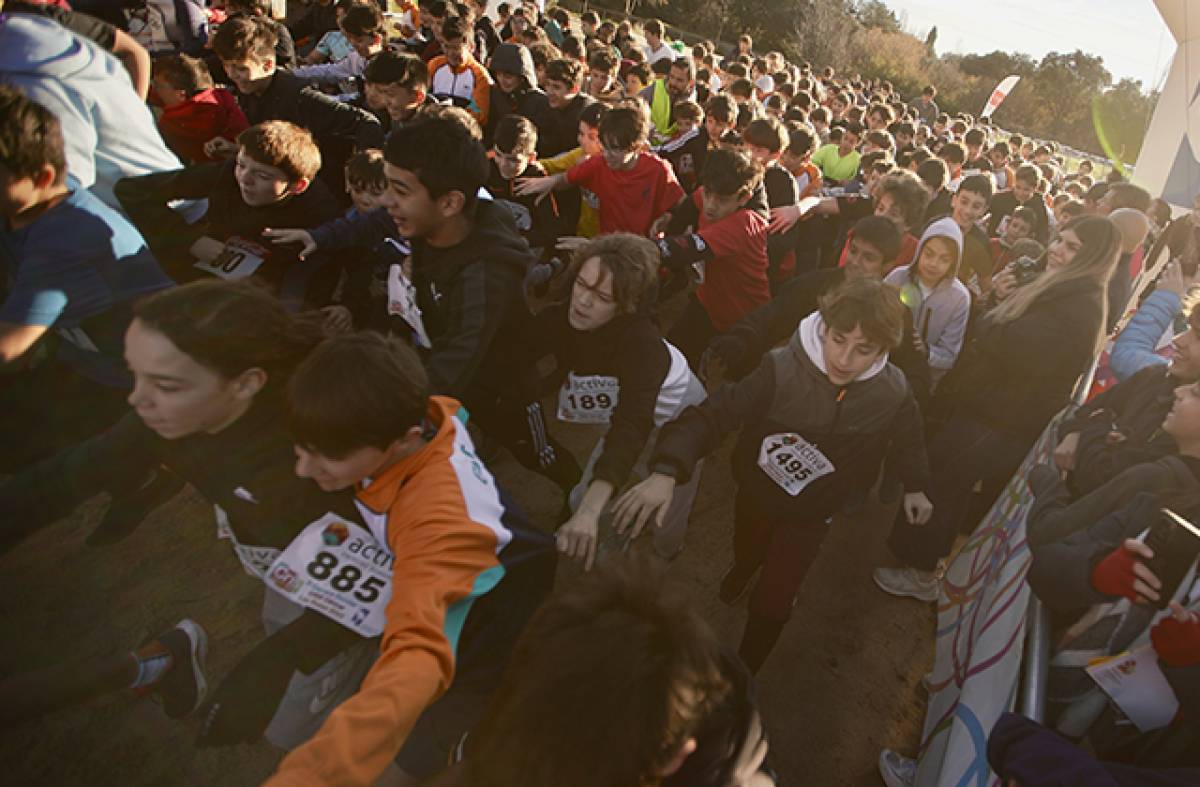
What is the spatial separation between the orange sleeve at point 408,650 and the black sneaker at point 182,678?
1.56m

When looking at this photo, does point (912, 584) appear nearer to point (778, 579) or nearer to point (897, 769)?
point (897, 769)

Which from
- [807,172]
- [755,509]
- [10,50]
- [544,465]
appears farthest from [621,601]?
A: [807,172]

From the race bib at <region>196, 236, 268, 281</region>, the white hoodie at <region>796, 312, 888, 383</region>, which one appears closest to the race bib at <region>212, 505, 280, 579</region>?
the race bib at <region>196, 236, 268, 281</region>

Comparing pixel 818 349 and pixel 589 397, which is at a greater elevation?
pixel 818 349

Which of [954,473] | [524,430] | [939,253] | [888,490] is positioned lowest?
[888,490]

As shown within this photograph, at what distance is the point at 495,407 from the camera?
3.43 m

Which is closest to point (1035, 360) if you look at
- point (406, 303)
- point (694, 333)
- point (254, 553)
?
point (694, 333)

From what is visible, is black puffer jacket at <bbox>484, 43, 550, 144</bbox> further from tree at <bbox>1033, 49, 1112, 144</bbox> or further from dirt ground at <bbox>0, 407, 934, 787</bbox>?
tree at <bbox>1033, 49, 1112, 144</bbox>

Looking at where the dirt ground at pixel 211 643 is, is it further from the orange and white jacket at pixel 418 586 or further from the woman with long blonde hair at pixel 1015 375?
the orange and white jacket at pixel 418 586

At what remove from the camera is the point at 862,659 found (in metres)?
3.42

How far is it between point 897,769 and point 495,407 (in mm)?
2531

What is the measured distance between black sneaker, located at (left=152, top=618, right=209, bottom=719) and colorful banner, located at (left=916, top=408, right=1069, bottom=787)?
2.83 metres

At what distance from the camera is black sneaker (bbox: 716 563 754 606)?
11.3 feet

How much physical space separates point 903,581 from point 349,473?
135 inches
